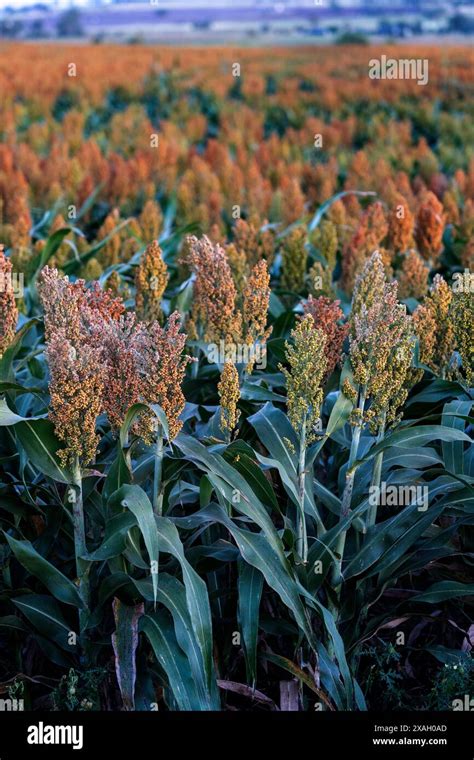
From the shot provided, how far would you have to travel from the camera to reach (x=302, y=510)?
2807mm

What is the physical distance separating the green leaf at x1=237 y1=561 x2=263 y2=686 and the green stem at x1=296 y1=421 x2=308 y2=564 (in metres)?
0.16

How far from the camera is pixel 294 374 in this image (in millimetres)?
2705

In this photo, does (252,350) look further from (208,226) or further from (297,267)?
(208,226)

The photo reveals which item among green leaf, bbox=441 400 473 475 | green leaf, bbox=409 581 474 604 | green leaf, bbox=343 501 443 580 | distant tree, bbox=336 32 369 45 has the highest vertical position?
distant tree, bbox=336 32 369 45

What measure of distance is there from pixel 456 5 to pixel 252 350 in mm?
51120

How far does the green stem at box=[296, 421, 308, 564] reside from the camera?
2797 mm

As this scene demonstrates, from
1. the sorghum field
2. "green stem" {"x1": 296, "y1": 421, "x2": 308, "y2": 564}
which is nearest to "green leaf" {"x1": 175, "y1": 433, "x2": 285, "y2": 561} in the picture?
the sorghum field

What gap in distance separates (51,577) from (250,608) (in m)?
0.57

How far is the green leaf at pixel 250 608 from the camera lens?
2.72m

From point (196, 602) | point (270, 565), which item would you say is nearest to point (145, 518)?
point (196, 602)

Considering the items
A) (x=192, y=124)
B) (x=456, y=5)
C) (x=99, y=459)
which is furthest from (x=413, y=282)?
(x=456, y=5)

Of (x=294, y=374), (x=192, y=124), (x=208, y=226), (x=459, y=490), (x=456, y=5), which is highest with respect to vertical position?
(x=456, y=5)

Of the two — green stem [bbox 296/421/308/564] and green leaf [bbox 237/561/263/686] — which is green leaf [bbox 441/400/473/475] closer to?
green stem [bbox 296/421/308/564]

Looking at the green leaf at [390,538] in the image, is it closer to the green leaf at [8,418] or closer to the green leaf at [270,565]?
the green leaf at [270,565]
